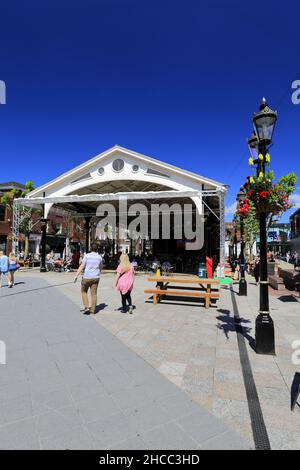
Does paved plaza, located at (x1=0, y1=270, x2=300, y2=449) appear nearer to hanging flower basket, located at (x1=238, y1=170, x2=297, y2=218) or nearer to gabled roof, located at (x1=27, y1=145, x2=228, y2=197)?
hanging flower basket, located at (x1=238, y1=170, x2=297, y2=218)

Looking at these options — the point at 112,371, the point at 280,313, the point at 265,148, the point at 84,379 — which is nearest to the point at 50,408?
the point at 84,379

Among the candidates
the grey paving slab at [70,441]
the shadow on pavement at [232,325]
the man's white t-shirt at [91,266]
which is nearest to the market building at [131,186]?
the shadow on pavement at [232,325]

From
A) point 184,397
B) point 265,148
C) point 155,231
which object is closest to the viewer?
point 184,397

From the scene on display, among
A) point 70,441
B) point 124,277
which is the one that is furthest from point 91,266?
point 70,441

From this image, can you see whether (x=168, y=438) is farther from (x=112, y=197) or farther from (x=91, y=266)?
(x=112, y=197)

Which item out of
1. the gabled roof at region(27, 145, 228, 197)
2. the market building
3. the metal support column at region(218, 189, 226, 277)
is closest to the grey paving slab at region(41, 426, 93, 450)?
the metal support column at region(218, 189, 226, 277)

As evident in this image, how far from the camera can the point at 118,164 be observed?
55.0 ft

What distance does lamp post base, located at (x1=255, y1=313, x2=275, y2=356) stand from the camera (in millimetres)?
4227

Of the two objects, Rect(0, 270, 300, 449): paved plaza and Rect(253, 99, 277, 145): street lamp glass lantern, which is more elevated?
Rect(253, 99, 277, 145): street lamp glass lantern

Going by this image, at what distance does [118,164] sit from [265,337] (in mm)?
14272

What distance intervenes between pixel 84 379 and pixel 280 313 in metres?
5.49

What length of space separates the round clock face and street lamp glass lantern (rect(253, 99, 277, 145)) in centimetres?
→ 1286

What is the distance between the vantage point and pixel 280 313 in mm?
6996
